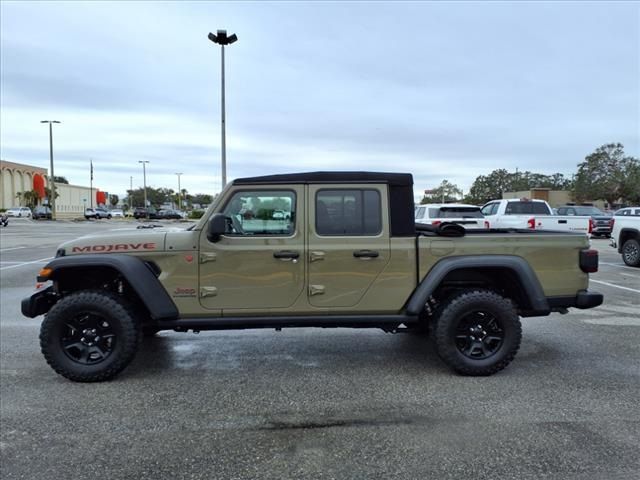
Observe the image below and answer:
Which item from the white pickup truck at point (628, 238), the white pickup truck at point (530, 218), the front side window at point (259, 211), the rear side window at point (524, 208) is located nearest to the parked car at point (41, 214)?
the white pickup truck at point (530, 218)

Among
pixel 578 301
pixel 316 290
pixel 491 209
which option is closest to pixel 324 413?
pixel 316 290

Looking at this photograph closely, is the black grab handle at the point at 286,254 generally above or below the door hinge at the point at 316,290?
above

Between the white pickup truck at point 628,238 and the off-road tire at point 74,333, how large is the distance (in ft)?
40.9

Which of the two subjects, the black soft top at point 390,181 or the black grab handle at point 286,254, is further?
the black soft top at point 390,181

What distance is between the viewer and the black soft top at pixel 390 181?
4.41 m

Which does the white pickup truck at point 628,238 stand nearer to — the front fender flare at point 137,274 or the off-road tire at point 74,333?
the front fender flare at point 137,274

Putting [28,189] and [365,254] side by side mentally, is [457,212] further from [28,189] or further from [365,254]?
[28,189]

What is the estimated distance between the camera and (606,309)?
723cm

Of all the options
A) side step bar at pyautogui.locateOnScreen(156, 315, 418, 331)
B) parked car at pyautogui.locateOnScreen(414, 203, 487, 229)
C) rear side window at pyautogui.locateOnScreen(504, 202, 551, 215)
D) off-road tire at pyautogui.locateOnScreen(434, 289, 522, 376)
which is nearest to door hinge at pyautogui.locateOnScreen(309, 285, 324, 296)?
side step bar at pyautogui.locateOnScreen(156, 315, 418, 331)

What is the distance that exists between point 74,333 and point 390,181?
317 cm

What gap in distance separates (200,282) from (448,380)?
93.8 inches

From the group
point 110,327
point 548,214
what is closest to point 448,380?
point 110,327

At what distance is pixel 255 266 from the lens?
427 cm

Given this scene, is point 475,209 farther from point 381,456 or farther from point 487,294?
point 381,456
